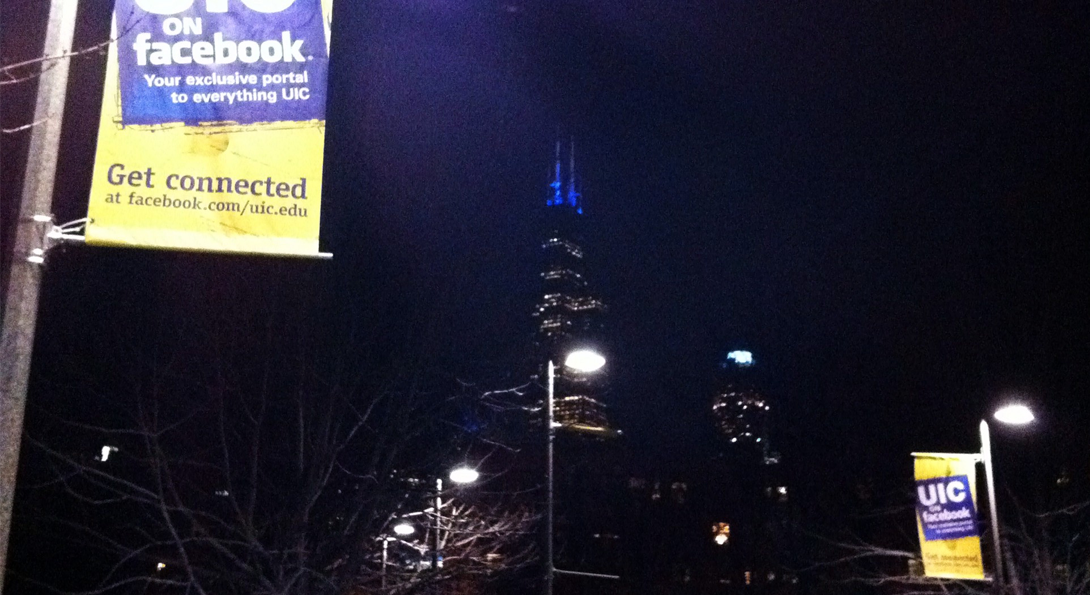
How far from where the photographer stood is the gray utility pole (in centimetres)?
616

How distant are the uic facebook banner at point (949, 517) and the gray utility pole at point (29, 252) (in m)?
16.2

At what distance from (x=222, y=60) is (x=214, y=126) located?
0.46 m

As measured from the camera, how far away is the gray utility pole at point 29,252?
20.2 ft

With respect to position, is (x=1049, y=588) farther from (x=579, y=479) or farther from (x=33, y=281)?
(x=579, y=479)

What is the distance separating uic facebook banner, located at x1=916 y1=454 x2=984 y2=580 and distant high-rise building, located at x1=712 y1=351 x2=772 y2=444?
14509cm

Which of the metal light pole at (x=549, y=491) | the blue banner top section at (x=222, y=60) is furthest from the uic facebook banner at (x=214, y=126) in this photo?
the metal light pole at (x=549, y=491)

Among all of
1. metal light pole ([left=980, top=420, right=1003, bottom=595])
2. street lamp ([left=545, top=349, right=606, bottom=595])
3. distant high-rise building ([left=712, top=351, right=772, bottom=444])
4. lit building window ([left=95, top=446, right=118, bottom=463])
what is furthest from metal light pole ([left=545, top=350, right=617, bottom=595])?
distant high-rise building ([left=712, top=351, right=772, bottom=444])

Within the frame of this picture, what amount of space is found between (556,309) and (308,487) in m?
176

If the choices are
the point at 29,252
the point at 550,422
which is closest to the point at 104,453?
the point at 550,422

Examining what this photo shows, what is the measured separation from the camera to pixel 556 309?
19362 centimetres

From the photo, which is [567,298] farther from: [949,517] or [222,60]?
[222,60]

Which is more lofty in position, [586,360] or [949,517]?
[586,360]

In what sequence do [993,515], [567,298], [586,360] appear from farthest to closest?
[567,298] → [993,515] → [586,360]

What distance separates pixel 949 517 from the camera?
1841 cm
